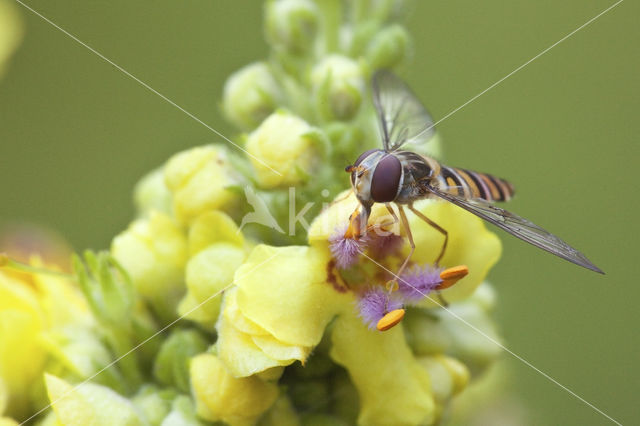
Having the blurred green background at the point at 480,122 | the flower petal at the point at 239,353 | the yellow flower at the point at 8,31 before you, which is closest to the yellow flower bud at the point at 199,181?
the flower petal at the point at 239,353

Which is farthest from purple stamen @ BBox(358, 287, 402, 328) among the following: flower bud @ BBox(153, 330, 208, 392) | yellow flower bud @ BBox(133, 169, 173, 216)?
yellow flower bud @ BBox(133, 169, 173, 216)

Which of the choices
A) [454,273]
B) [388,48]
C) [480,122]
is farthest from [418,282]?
[480,122]

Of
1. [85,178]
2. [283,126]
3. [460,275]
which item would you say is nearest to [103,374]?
[283,126]

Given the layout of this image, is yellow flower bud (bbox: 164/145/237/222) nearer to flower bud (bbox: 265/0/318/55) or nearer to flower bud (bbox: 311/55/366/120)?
flower bud (bbox: 311/55/366/120)

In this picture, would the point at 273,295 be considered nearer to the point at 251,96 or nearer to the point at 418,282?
the point at 418,282

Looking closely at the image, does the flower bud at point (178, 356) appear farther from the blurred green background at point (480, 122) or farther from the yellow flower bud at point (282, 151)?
the blurred green background at point (480, 122)

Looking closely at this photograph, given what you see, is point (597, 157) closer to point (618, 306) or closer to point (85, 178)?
point (618, 306)
